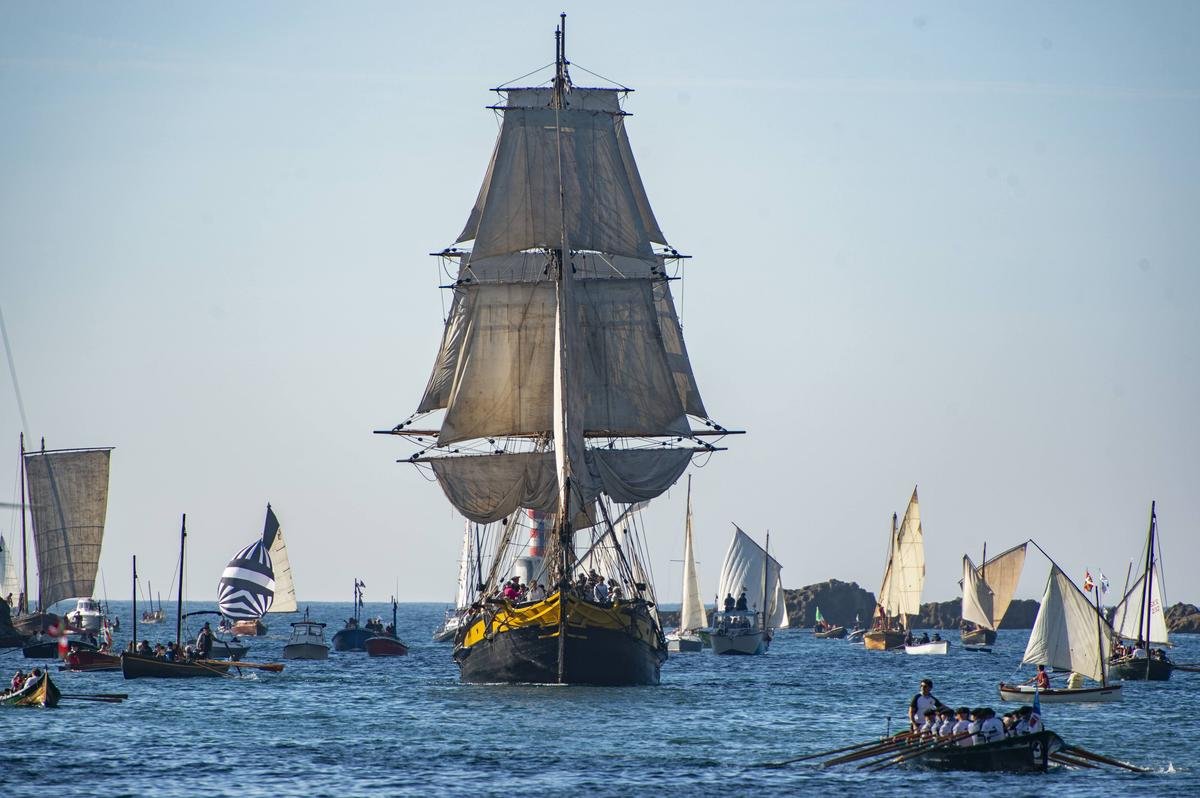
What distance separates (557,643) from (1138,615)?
61.3 metres

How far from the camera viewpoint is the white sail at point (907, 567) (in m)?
148

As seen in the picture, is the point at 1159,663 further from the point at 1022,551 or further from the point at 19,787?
the point at 19,787

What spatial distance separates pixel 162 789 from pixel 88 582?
268ft

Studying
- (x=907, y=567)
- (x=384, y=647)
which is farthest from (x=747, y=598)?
(x=384, y=647)

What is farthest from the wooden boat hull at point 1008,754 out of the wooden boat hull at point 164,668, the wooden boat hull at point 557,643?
the wooden boat hull at point 164,668

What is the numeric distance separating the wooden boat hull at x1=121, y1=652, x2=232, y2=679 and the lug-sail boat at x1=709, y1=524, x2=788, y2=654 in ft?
165

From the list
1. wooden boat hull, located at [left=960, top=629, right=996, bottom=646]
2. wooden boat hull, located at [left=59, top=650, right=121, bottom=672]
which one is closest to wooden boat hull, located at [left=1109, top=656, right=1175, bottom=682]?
wooden boat hull, located at [left=59, top=650, right=121, bottom=672]

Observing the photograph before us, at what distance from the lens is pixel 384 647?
12019 centimetres

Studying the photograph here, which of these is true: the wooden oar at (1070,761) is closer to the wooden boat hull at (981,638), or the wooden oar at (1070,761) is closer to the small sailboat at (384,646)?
the small sailboat at (384,646)

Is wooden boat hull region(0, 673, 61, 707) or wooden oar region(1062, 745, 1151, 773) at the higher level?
wooden boat hull region(0, 673, 61, 707)

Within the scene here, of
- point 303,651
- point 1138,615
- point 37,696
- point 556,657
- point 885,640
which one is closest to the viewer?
point 37,696

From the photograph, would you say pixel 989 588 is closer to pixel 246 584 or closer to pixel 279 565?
pixel 279 565

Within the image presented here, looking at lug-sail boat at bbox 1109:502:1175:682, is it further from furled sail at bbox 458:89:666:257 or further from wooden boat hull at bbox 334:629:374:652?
wooden boat hull at bbox 334:629:374:652

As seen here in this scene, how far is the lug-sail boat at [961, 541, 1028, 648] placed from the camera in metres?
148
